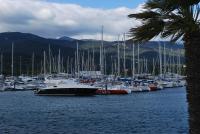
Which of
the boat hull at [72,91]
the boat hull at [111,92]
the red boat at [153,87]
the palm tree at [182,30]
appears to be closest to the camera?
the palm tree at [182,30]

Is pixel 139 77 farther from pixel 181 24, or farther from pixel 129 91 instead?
pixel 181 24

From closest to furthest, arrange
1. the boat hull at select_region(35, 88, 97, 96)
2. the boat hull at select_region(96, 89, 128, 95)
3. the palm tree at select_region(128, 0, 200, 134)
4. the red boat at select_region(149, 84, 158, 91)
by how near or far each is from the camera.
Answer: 1. the palm tree at select_region(128, 0, 200, 134)
2. the boat hull at select_region(35, 88, 97, 96)
3. the boat hull at select_region(96, 89, 128, 95)
4. the red boat at select_region(149, 84, 158, 91)

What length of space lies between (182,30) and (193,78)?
1600 millimetres

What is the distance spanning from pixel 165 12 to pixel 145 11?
71 cm

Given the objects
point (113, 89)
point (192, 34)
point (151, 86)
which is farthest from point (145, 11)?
point (151, 86)

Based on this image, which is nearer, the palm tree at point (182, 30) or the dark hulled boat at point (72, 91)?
the palm tree at point (182, 30)

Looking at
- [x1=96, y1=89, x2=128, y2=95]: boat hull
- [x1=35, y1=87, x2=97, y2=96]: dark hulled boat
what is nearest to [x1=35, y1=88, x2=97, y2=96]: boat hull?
[x1=35, y1=87, x2=97, y2=96]: dark hulled boat

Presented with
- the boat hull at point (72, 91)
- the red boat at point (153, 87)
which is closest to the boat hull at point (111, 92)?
the boat hull at point (72, 91)

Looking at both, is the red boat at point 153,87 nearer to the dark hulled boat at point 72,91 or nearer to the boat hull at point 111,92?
the boat hull at point 111,92

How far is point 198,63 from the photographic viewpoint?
54.2ft

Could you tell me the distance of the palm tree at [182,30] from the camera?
16297 mm

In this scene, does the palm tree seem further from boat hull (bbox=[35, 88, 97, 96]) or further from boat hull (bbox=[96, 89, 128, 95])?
boat hull (bbox=[96, 89, 128, 95])

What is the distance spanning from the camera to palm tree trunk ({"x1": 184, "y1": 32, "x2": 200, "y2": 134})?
1641 centimetres

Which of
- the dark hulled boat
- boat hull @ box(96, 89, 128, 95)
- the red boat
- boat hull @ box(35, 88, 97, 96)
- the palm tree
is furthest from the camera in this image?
the red boat
